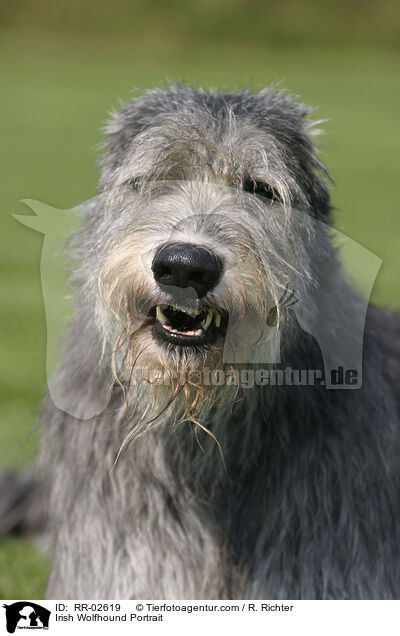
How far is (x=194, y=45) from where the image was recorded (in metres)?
5.64

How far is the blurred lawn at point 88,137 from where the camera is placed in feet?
16.2

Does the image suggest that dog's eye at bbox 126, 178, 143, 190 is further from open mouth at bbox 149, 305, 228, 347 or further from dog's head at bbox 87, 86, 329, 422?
open mouth at bbox 149, 305, 228, 347

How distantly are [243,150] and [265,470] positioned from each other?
1.23 metres

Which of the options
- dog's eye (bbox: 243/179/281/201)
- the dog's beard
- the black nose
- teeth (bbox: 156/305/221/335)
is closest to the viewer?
the black nose

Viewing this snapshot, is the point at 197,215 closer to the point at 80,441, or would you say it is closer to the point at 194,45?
the point at 80,441

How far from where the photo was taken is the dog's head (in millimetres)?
2611

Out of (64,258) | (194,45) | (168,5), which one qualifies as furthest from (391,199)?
(64,258)

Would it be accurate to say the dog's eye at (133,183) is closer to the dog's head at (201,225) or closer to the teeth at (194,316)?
the dog's head at (201,225)

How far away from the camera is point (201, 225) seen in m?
2.68

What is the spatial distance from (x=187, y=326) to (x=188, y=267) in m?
0.28

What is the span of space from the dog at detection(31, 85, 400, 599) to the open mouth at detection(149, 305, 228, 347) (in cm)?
1
